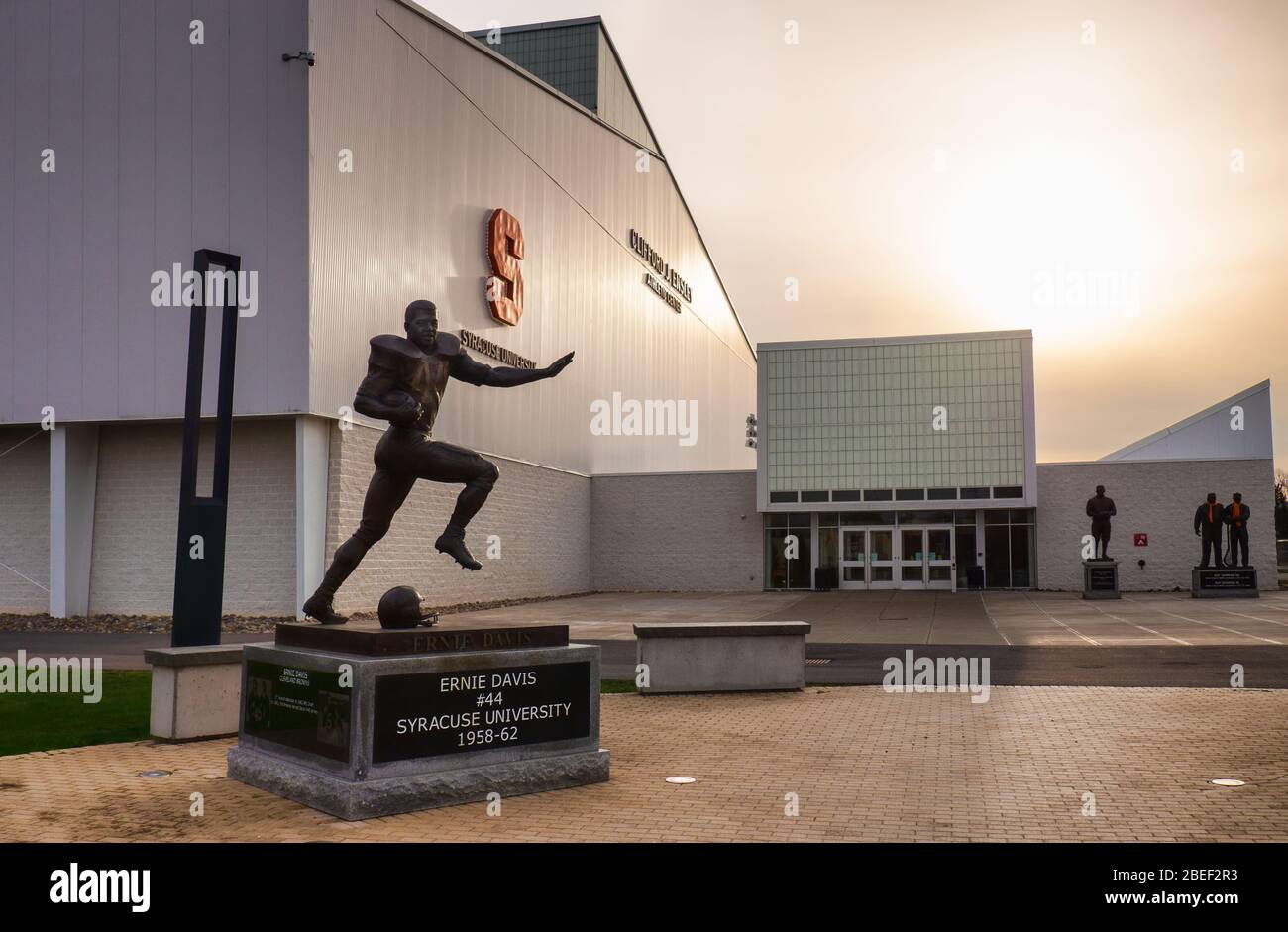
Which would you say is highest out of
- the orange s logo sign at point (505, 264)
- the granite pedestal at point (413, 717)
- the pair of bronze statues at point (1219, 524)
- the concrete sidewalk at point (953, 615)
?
the orange s logo sign at point (505, 264)

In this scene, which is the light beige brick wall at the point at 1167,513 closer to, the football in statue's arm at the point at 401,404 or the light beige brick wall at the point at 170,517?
the light beige brick wall at the point at 170,517

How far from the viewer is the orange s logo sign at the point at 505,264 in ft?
99.7

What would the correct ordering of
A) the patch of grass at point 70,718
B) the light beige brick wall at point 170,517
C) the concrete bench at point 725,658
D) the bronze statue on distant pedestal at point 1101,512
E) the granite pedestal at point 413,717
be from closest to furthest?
the granite pedestal at point 413,717
the patch of grass at point 70,718
the concrete bench at point 725,658
the light beige brick wall at point 170,517
the bronze statue on distant pedestal at point 1101,512

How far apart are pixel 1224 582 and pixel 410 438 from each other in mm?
31521

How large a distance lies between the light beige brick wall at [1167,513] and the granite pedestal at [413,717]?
34366 millimetres

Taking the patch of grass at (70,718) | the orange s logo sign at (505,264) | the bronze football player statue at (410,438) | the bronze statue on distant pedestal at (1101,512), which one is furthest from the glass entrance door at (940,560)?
the bronze football player statue at (410,438)

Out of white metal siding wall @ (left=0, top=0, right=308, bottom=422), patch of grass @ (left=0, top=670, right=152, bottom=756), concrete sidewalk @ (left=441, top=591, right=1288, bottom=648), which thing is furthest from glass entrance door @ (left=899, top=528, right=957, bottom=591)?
patch of grass @ (left=0, top=670, right=152, bottom=756)

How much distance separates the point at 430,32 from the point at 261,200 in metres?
7.50

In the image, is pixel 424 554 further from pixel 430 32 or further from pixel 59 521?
pixel 430 32

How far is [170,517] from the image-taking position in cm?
2452

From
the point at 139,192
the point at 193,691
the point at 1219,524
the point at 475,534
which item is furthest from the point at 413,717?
the point at 1219,524

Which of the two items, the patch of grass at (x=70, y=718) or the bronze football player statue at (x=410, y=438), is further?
the patch of grass at (x=70, y=718)

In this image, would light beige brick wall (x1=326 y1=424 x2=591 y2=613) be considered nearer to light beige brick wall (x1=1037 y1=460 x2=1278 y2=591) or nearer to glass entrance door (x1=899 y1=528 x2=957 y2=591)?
glass entrance door (x1=899 y1=528 x2=957 y2=591)

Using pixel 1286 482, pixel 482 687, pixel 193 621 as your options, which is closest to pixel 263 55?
pixel 193 621
